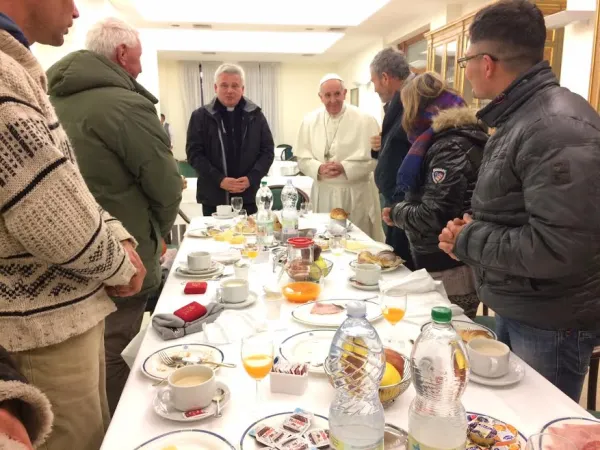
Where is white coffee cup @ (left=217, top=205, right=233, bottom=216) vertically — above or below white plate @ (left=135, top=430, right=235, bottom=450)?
above

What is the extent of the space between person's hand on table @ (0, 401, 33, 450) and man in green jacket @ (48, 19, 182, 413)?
1351 mm

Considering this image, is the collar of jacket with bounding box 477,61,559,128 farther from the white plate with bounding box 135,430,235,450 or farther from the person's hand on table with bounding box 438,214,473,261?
the white plate with bounding box 135,430,235,450

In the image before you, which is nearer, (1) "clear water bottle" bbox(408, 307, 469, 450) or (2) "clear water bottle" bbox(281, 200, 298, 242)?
(1) "clear water bottle" bbox(408, 307, 469, 450)

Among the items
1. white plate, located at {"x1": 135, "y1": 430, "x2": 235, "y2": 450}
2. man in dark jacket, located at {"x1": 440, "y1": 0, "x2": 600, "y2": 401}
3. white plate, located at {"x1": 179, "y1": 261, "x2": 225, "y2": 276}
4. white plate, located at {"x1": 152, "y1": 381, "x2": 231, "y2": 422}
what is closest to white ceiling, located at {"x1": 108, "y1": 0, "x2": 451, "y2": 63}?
white plate, located at {"x1": 179, "y1": 261, "x2": 225, "y2": 276}

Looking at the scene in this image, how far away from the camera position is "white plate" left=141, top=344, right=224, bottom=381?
1.17 metres

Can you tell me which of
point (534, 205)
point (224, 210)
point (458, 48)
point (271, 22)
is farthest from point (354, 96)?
point (534, 205)

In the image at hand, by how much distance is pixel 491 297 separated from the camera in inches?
59.6

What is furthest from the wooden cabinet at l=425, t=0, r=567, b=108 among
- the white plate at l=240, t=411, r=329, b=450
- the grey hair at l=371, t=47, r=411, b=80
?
the white plate at l=240, t=411, r=329, b=450

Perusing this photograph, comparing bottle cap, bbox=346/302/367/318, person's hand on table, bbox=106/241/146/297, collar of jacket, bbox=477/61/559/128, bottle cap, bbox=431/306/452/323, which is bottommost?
person's hand on table, bbox=106/241/146/297

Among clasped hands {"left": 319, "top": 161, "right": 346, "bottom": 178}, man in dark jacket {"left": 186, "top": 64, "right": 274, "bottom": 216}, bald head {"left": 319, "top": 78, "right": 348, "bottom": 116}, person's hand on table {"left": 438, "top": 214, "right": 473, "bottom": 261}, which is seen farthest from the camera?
bald head {"left": 319, "top": 78, "right": 348, "bottom": 116}

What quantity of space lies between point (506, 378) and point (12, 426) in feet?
3.32

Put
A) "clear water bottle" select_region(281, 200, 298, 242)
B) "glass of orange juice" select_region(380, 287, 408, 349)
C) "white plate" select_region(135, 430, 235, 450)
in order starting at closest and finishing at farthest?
1. "white plate" select_region(135, 430, 235, 450)
2. "glass of orange juice" select_region(380, 287, 408, 349)
3. "clear water bottle" select_region(281, 200, 298, 242)

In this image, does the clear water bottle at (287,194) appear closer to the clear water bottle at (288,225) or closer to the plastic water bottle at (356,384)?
the clear water bottle at (288,225)

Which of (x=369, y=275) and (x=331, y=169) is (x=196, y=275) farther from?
(x=331, y=169)
